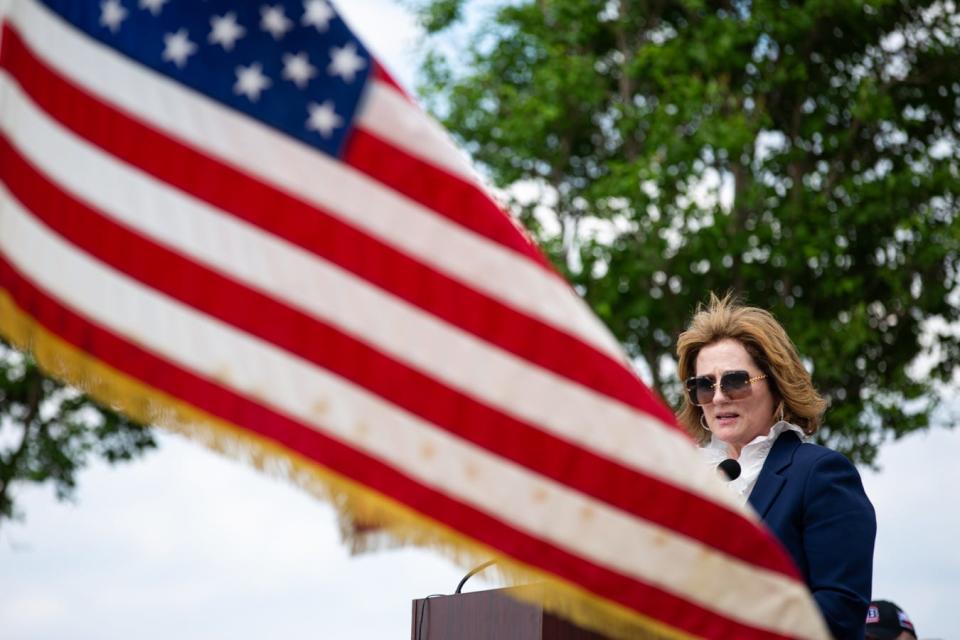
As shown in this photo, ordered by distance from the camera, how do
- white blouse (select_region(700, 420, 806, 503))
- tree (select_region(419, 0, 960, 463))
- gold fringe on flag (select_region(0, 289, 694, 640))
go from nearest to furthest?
A: gold fringe on flag (select_region(0, 289, 694, 640)), white blouse (select_region(700, 420, 806, 503)), tree (select_region(419, 0, 960, 463))

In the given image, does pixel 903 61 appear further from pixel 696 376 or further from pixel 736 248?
pixel 696 376

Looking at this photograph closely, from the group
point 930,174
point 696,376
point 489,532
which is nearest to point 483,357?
point 489,532

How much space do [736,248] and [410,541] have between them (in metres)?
14.6

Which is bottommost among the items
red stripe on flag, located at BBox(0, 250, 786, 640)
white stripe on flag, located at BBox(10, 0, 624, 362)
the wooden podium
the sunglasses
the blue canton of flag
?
red stripe on flag, located at BBox(0, 250, 786, 640)

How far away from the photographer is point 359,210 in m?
2.42

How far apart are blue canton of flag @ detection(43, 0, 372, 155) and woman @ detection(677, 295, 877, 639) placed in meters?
1.76

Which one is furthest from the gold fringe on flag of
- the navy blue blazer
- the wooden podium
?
the wooden podium

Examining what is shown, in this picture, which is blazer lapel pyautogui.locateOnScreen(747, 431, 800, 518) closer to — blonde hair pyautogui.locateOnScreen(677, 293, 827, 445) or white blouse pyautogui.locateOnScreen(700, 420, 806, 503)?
white blouse pyautogui.locateOnScreen(700, 420, 806, 503)

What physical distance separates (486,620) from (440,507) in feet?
5.77

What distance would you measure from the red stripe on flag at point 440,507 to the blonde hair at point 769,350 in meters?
1.73

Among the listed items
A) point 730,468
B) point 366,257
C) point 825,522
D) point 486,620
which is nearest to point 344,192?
point 366,257

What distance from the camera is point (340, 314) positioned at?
7.84ft

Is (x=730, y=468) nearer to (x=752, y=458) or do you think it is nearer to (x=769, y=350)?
(x=752, y=458)

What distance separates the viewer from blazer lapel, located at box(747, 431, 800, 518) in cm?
362
